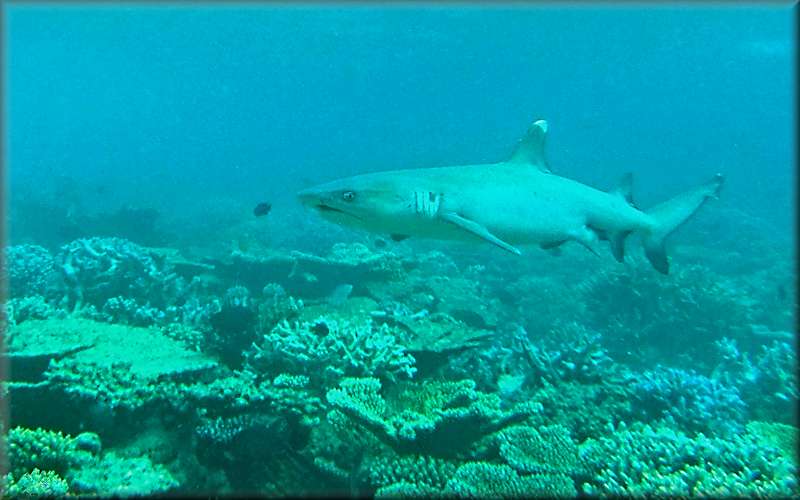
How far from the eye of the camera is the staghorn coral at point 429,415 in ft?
14.4

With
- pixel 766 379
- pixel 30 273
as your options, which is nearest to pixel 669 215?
pixel 766 379

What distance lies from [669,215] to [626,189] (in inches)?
26.9

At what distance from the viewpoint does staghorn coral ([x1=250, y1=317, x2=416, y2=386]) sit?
5.41m

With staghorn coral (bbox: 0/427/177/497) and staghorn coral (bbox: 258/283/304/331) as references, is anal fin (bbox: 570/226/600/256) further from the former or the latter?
staghorn coral (bbox: 0/427/177/497)

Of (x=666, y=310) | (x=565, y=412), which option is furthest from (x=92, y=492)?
(x=666, y=310)

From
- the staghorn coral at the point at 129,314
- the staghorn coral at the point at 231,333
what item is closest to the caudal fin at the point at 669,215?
the staghorn coral at the point at 231,333

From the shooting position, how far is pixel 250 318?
6109 millimetres

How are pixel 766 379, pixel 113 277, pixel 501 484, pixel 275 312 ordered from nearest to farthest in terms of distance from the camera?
1. pixel 501 484
2. pixel 275 312
3. pixel 766 379
4. pixel 113 277

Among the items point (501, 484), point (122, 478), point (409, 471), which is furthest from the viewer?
point (122, 478)

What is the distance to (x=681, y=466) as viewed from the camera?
186 inches

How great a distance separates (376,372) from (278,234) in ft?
50.6

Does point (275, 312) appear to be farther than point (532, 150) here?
Yes

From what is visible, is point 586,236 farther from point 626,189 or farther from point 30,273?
point 30,273

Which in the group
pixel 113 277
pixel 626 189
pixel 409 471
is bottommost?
pixel 409 471
